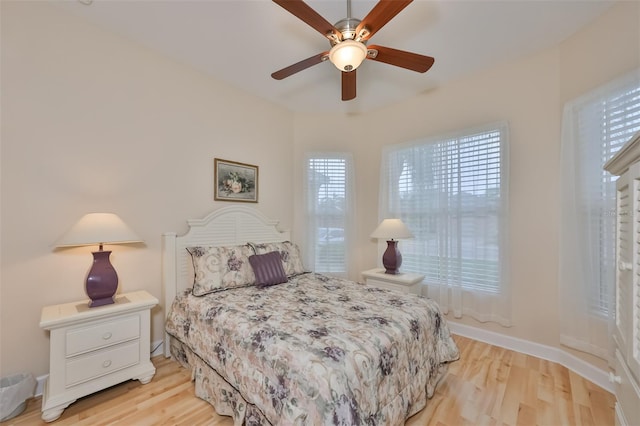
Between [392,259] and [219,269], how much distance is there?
6.01ft

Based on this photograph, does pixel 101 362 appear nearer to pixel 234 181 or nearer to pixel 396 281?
pixel 234 181

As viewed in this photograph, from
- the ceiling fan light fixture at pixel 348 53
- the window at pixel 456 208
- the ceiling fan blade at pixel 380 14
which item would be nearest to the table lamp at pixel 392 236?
the window at pixel 456 208

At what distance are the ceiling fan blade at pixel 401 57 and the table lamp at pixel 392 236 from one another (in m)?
1.57

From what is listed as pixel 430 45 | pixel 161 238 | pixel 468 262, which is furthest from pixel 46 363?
pixel 430 45

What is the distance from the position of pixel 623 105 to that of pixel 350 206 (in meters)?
2.55

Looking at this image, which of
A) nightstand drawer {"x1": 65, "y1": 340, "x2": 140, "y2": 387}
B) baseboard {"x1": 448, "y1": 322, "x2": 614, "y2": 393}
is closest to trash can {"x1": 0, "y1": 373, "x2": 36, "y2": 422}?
nightstand drawer {"x1": 65, "y1": 340, "x2": 140, "y2": 387}

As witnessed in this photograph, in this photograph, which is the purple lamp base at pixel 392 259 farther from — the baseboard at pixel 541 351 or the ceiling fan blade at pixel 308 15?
the ceiling fan blade at pixel 308 15

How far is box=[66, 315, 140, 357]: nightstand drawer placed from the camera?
66.6 inches

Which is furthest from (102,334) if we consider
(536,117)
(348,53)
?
(536,117)

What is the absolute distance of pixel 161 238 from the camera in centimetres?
246

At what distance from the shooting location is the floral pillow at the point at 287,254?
2756 mm

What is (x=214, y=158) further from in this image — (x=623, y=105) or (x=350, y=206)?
(x=623, y=105)

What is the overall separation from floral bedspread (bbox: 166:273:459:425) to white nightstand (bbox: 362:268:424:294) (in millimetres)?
616

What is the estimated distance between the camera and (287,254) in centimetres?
289
